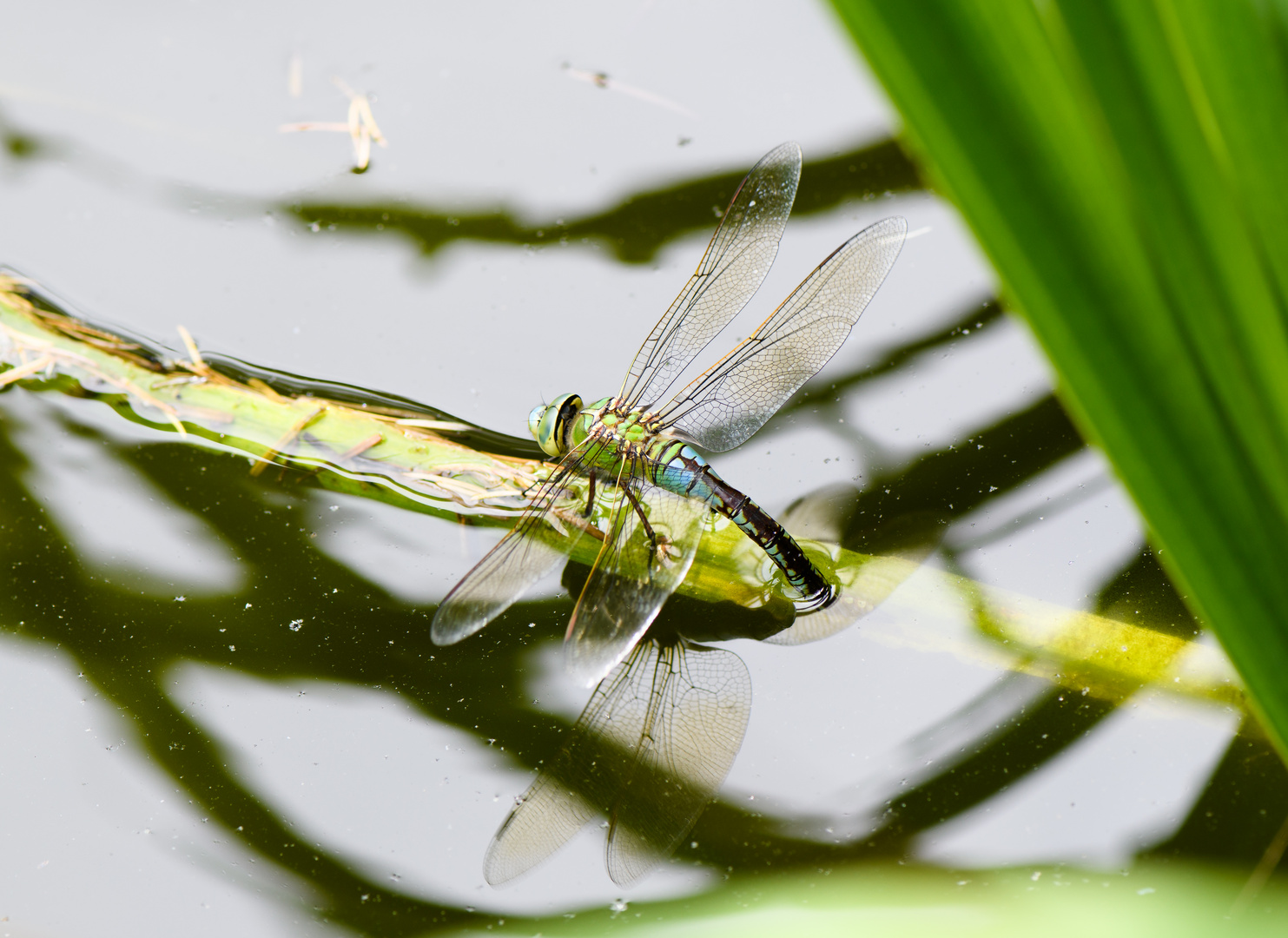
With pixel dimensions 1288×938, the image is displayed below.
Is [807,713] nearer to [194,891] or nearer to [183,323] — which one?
[194,891]

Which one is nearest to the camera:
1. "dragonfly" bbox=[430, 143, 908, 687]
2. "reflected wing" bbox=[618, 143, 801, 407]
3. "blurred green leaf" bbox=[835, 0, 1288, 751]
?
"blurred green leaf" bbox=[835, 0, 1288, 751]

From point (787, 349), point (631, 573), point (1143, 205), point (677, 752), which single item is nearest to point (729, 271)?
point (787, 349)

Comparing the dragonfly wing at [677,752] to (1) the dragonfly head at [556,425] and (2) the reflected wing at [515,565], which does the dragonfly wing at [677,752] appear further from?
(1) the dragonfly head at [556,425]

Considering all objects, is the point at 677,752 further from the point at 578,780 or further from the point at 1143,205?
the point at 1143,205

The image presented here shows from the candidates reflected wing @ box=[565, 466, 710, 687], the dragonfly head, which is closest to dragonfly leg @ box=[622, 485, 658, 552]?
reflected wing @ box=[565, 466, 710, 687]

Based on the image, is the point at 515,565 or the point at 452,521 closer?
the point at 515,565

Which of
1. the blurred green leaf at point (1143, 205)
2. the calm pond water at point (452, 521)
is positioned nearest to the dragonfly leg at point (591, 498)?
the calm pond water at point (452, 521)

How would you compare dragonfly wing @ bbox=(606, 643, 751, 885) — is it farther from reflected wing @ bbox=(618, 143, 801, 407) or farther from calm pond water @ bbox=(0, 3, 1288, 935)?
reflected wing @ bbox=(618, 143, 801, 407)
